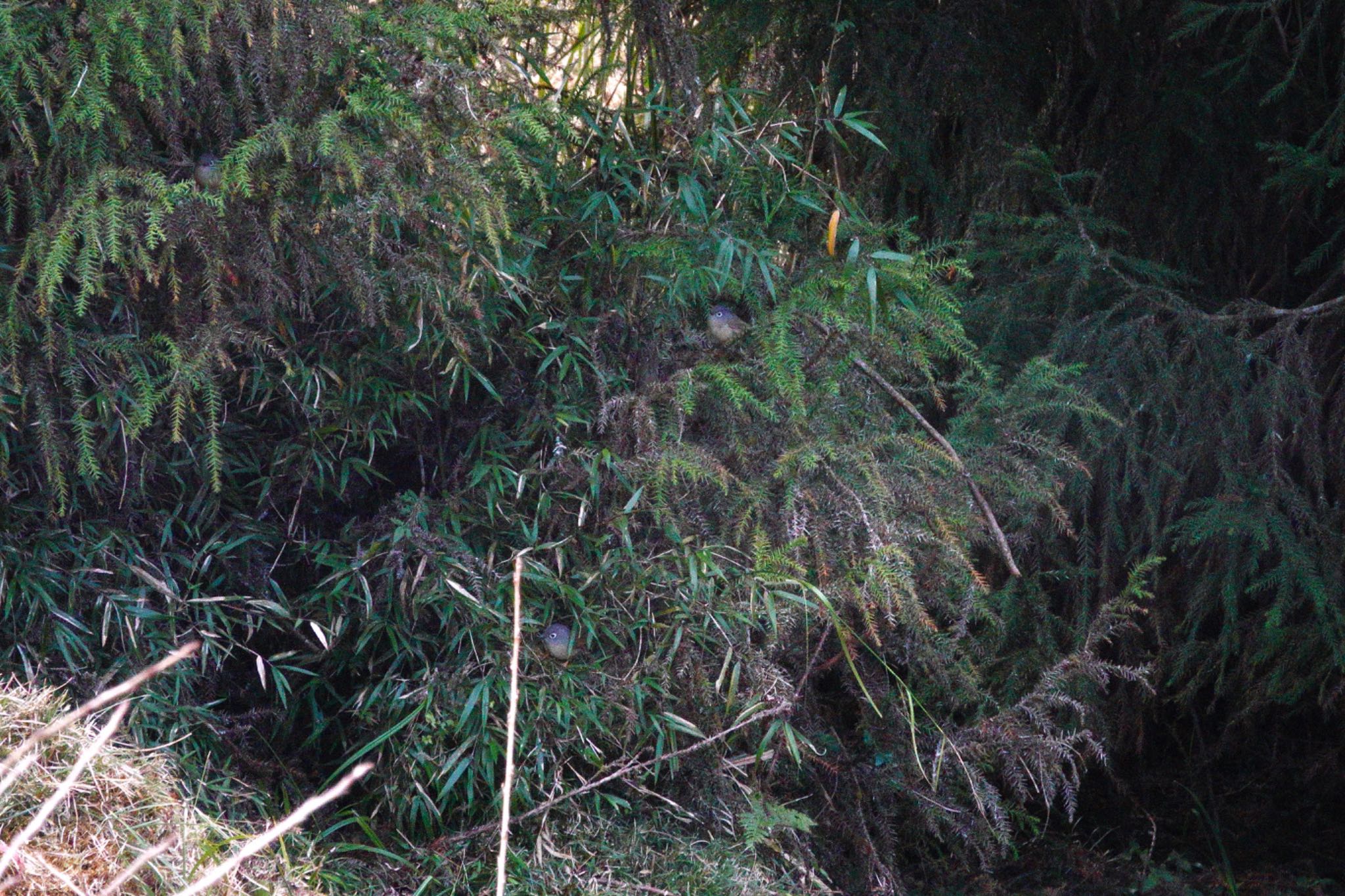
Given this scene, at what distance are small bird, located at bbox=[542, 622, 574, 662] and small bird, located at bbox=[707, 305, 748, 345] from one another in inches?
26.9

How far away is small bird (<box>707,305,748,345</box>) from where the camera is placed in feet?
7.62

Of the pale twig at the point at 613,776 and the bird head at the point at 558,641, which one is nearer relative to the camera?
the pale twig at the point at 613,776

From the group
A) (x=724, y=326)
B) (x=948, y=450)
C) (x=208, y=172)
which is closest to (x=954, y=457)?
(x=948, y=450)

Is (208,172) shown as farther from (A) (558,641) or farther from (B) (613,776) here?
(B) (613,776)

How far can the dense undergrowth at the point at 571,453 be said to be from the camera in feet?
6.04

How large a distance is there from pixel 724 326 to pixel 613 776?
3.06 ft

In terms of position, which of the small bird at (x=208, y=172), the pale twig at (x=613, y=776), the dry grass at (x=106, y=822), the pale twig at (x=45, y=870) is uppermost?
the small bird at (x=208, y=172)

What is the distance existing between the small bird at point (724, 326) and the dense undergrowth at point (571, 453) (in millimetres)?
39

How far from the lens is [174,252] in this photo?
6.08 ft

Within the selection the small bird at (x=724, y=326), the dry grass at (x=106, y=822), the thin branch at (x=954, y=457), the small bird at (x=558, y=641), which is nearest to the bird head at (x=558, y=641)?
the small bird at (x=558, y=641)

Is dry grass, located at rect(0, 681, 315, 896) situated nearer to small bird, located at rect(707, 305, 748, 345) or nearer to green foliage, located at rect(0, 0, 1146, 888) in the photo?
green foliage, located at rect(0, 0, 1146, 888)

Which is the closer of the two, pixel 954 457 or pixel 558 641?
pixel 558 641

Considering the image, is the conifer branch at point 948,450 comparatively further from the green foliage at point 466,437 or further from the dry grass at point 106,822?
the dry grass at point 106,822

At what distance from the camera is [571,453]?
7.11 feet
